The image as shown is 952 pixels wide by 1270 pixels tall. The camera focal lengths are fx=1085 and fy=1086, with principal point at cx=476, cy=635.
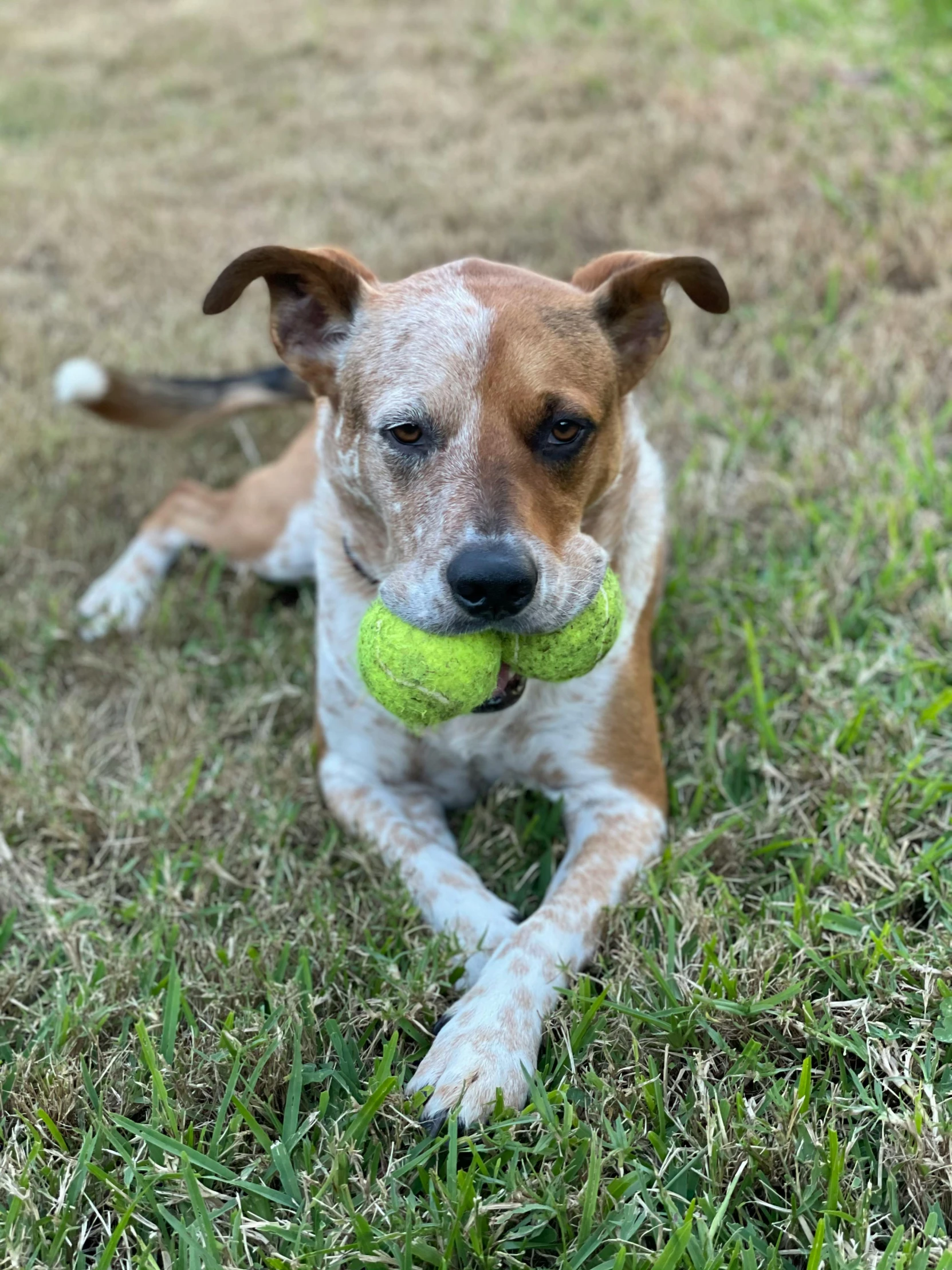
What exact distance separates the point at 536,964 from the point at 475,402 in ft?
4.64

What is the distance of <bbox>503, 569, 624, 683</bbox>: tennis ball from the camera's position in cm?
270

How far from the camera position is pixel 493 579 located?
2525 mm

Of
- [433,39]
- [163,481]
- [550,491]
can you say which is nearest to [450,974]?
[550,491]

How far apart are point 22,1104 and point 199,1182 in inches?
18.4

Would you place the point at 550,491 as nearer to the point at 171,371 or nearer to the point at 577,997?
the point at 577,997

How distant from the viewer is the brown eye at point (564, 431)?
2865 mm

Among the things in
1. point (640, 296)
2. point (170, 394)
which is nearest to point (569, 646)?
point (640, 296)

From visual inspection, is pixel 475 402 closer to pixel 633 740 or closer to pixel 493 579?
pixel 493 579

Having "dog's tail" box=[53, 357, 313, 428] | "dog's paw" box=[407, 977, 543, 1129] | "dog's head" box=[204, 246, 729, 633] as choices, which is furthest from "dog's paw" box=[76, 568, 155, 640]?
"dog's paw" box=[407, 977, 543, 1129]

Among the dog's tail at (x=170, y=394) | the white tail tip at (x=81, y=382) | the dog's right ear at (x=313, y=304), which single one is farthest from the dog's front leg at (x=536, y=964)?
the white tail tip at (x=81, y=382)

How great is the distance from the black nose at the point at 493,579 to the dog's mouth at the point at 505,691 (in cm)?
26

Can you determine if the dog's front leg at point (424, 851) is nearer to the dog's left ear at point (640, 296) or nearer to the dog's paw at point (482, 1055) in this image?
the dog's paw at point (482, 1055)

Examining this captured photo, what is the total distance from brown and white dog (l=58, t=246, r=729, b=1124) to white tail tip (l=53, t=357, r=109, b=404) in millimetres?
1798

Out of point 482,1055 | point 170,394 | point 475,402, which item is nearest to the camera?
point 482,1055
